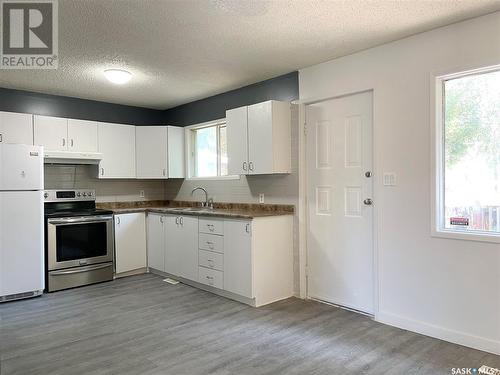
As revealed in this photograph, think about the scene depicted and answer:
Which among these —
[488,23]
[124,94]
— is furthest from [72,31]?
[488,23]

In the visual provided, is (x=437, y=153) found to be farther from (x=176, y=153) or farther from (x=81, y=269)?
(x=81, y=269)

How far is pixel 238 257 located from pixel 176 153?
2.33 metres

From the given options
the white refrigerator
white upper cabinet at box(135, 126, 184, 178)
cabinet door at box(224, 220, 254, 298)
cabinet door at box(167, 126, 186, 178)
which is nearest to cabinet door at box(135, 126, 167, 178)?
white upper cabinet at box(135, 126, 184, 178)

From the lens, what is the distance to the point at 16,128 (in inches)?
172

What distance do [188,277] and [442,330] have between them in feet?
8.86

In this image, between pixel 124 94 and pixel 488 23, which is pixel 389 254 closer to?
pixel 488 23

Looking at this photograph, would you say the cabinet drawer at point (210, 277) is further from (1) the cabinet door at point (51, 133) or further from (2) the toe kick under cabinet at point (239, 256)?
(1) the cabinet door at point (51, 133)

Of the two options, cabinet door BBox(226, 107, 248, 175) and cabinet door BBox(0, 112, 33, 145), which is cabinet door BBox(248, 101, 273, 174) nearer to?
cabinet door BBox(226, 107, 248, 175)

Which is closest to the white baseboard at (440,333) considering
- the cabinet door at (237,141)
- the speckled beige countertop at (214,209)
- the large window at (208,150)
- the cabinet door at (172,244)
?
the speckled beige countertop at (214,209)

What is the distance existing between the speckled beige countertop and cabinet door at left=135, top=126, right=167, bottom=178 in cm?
54

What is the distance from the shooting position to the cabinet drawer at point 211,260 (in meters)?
3.94

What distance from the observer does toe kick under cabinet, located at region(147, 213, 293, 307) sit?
362 cm

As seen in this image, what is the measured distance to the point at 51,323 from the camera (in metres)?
3.26

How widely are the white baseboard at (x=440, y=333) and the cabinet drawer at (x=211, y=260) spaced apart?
63.5 inches
